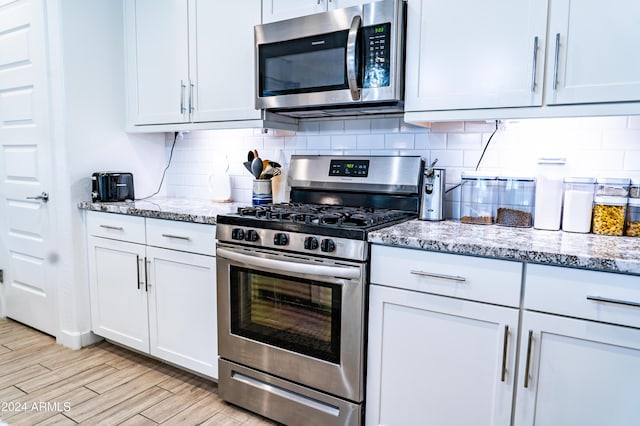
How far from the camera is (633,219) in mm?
1702

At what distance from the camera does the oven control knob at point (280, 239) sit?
1.80 meters

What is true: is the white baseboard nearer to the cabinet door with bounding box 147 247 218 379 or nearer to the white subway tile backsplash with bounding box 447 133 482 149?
the cabinet door with bounding box 147 247 218 379

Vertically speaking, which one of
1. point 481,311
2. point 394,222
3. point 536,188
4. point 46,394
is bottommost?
point 46,394

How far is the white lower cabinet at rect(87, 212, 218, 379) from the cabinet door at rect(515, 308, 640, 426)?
1437 mm

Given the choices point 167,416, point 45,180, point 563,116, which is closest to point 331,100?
point 563,116

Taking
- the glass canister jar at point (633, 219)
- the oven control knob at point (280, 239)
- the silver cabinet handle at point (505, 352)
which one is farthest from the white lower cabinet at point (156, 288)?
the glass canister jar at point (633, 219)

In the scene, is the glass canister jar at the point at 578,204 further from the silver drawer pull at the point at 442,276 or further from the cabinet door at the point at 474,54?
the silver drawer pull at the point at 442,276

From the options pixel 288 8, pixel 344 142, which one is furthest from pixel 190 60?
pixel 344 142

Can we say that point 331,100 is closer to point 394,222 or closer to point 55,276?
point 394,222

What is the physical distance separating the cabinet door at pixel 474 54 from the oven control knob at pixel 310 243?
2.39 feet

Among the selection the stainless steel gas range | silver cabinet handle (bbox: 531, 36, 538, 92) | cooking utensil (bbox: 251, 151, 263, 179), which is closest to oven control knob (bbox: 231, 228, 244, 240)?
the stainless steel gas range

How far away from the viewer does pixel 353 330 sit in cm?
169

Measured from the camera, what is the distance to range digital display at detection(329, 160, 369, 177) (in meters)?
2.27

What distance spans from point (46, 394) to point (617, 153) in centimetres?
295
